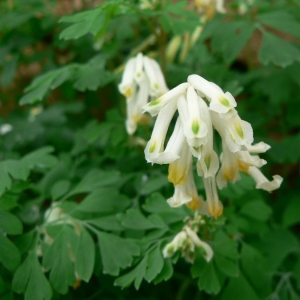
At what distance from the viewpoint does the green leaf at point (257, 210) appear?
48.3 inches

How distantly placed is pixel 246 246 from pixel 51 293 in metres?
0.46

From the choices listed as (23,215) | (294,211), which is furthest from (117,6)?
(294,211)

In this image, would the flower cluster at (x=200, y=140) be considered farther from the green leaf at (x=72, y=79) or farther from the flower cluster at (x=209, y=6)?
the flower cluster at (x=209, y=6)

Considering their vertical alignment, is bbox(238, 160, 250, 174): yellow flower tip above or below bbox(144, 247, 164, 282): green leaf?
above

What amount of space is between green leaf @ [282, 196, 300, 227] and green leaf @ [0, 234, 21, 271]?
2.68 ft

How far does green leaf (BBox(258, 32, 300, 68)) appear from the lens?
51.0 inches

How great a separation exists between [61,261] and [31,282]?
71 mm

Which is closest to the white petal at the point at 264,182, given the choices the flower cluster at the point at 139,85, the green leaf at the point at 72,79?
the flower cluster at the point at 139,85

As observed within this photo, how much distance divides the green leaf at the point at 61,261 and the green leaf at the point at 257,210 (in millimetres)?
438

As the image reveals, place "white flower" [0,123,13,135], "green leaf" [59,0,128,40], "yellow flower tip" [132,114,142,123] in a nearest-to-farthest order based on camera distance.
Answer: "green leaf" [59,0,128,40] → "yellow flower tip" [132,114,142,123] → "white flower" [0,123,13,135]

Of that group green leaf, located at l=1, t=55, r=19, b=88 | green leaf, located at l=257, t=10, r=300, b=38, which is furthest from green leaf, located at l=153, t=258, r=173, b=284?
green leaf, located at l=1, t=55, r=19, b=88

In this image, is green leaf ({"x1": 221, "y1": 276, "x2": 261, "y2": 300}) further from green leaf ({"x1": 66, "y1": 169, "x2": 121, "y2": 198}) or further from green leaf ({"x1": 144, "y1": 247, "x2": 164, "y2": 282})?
green leaf ({"x1": 66, "y1": 169, "x2": 121, "y2": 198})

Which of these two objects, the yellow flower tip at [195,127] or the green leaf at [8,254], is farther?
the green leaf at [8,254]

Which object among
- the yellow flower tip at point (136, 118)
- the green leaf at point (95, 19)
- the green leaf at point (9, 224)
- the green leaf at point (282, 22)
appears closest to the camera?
the green leaf at point (9, 224)
